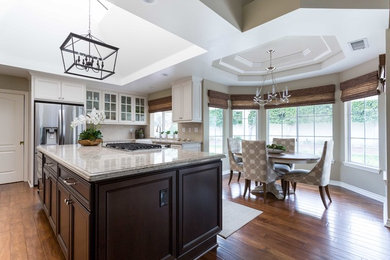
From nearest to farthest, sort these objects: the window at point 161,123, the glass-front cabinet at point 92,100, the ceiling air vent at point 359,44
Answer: the ceiling air vent at point 359,44 → the glass-front cabinet at point 92,100 → the window at point 161,123

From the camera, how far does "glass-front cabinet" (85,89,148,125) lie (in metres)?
5.05

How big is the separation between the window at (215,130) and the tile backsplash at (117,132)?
2.73 metres

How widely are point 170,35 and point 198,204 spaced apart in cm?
266

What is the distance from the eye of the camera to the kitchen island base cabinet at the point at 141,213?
3.88ft

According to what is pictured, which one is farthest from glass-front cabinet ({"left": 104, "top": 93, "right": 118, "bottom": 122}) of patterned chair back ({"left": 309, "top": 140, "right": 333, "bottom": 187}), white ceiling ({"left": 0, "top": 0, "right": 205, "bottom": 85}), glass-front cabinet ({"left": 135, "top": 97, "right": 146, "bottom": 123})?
patterned chair back ({"left": 309, "top": 140, "right": 333, "bottom": 187})

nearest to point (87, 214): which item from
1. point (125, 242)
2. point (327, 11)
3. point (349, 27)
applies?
point (125, 242)

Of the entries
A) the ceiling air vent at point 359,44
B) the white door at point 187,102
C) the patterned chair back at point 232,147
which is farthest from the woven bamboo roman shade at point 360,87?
the white door at point 187,102

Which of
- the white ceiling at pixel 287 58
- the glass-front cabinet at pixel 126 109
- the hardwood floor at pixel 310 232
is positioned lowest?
the hardwood floor at pixel 310 232

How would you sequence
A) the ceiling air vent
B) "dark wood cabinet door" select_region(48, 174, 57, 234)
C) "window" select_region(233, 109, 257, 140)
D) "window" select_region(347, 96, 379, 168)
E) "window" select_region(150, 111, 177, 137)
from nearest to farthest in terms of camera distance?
"dark wood cabinet door" select_region(48, 174, 57, 234) → the ceiling air vent → "window" select_region(347, 96, 379, 168) → "window" select_region(233, 109, 257, 140) → "window" select_region(150, 111, 177, 137)

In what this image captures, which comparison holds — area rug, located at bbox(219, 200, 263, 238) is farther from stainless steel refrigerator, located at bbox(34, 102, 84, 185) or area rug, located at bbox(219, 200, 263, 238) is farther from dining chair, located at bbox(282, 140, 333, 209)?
stainless steel refrigerator, located at bbox(34, 102, 84, 185)

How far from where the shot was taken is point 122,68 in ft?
14.7

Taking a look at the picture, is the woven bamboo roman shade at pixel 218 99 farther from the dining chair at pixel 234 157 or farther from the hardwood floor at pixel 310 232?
the hardwood floor at pixel 310 232

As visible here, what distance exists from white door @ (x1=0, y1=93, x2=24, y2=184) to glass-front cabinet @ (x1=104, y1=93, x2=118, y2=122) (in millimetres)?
1760

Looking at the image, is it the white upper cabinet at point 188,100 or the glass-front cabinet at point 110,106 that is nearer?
the white upper cabinet at point 188,100
